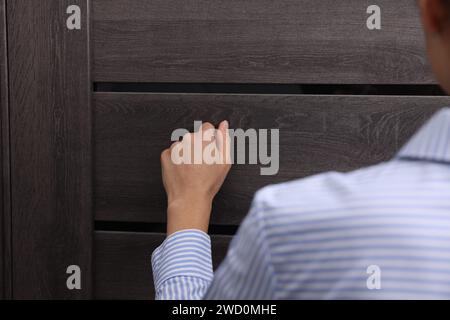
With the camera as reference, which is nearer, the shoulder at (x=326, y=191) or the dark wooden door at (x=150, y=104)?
the shoulder at (x=326, y=191)

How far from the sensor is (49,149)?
94 cm

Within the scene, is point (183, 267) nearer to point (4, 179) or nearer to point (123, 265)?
point (123, 265)

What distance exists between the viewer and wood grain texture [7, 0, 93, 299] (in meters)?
0.92

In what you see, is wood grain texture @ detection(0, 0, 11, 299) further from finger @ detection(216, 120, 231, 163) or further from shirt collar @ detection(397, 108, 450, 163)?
shirt collar @ detection(397, 108, 450, 163)

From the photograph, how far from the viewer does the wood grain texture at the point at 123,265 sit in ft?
3.12

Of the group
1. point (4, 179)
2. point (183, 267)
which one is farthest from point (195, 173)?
point (4, 179)

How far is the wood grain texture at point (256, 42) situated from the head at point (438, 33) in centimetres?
44

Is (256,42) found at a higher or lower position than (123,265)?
higher

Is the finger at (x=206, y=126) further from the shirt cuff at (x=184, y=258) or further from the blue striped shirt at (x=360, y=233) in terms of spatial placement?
the blue striped shirt at (x=360, y=233)

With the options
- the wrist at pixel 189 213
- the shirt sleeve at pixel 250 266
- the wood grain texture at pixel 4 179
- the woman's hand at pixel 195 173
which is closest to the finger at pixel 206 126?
the woman's hand at pixel 195 173

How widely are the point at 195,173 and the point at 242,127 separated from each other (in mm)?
104
